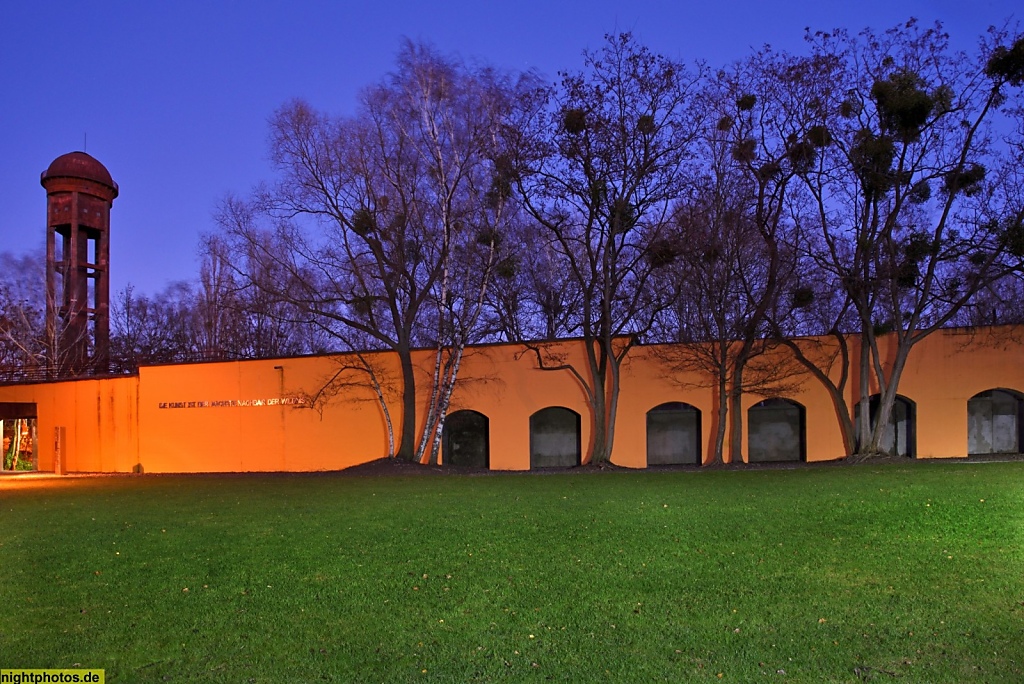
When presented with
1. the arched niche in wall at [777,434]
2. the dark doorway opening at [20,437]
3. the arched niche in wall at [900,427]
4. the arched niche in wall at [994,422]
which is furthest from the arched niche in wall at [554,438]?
the dark doorway opening at [20,437]

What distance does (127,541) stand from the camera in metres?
9.95

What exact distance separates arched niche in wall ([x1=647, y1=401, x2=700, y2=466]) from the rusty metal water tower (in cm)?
2827

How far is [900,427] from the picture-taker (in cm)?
2323

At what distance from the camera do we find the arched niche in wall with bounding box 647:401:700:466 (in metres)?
23.9

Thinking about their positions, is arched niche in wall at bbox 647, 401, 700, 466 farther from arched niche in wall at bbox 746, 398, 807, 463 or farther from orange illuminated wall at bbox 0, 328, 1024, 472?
arched niche in wall at bbox 746, 398, 807, 463

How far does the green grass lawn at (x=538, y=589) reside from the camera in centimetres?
534

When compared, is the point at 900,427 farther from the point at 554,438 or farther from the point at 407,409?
the point at 407,409

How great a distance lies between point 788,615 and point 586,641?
170cm

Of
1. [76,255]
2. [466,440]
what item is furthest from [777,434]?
[76,255]

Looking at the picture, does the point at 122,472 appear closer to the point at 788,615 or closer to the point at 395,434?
the point at 395,434

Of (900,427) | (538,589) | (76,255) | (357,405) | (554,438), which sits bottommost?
(538,589)

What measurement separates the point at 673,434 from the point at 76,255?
109ft

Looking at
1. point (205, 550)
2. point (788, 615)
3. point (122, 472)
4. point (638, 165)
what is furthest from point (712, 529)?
point (122, 472)

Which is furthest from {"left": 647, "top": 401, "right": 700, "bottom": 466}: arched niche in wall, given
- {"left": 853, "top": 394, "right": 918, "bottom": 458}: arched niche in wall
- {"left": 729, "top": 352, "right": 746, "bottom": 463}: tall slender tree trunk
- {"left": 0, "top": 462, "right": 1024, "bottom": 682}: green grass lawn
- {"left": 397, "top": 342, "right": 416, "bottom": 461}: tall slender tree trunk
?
{"left": 0, "top": 462, "right": 1024, "bottom": 682}: green grass lawn
